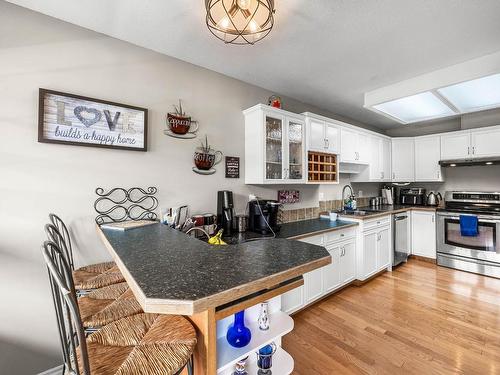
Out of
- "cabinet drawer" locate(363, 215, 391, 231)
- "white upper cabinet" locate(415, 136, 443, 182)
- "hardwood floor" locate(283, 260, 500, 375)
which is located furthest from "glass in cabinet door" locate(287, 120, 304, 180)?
"white upper cabinet" locate(415, 136, 443, 182)

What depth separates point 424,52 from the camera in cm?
202

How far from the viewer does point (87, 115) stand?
1.71 m

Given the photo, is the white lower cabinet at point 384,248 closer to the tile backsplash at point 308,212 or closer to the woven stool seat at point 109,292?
the tile backsplash at point 308,212

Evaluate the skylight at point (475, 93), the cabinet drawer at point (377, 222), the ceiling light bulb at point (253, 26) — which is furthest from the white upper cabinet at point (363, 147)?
the ceiling light bulb at point (253, 26)

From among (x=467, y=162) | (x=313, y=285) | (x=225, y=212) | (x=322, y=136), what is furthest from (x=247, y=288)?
(x=467, y=162)

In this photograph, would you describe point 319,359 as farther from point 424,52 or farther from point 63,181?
point 424,52

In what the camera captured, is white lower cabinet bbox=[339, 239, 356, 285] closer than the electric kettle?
Yes

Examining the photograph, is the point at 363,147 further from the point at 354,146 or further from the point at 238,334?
the point at 238,334

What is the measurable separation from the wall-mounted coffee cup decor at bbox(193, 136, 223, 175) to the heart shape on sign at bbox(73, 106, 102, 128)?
0.81 metres

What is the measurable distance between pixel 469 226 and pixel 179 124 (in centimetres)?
408

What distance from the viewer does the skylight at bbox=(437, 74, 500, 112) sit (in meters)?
2.27

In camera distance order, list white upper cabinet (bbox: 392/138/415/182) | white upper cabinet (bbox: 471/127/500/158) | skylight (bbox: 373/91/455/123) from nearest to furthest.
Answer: skylight (bbox: 373/91/455/123) → white upper cabinet (bbox: 471/127/500/158) → white upper cabinet (bbox: 392/138/415/182)

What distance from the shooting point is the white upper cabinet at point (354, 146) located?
330cm

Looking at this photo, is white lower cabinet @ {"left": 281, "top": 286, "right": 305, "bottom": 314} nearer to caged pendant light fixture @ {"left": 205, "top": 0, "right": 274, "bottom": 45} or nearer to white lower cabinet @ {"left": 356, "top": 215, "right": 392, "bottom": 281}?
white lower cabinet @ {"left": 356, "top": 215, "right": 392, "bottom": 281}
